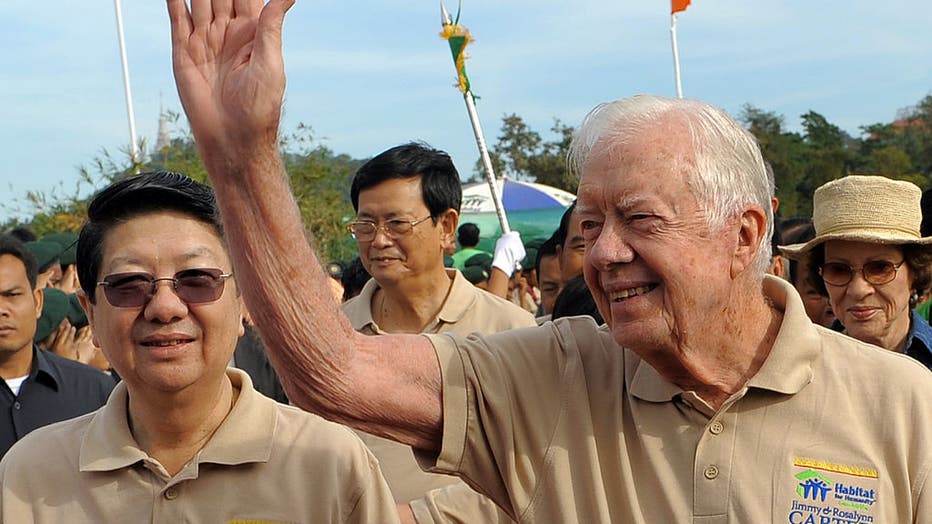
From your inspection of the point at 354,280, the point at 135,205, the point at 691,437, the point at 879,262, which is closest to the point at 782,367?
the point at 691,437

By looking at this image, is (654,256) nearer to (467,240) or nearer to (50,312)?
(50,312)

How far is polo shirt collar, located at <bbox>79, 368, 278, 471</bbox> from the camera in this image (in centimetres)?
311

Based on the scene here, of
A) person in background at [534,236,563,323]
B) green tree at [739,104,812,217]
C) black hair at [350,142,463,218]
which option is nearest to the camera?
black hair at [350,142,463,218]

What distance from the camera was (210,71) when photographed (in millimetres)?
2250

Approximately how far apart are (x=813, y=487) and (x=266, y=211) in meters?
1.30

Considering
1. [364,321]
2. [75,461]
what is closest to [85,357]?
[364,321]

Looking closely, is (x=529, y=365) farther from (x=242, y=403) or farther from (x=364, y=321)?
(x=364, y=321)

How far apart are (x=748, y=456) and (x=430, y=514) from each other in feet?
3.88

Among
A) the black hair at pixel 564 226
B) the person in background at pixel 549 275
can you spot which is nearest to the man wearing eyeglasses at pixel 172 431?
the black hair at pixel 564 226

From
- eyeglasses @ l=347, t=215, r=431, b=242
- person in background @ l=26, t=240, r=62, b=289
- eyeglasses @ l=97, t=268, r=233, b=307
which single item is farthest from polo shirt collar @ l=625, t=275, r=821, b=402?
person in background @ l=26, t=240, r=62, b=289

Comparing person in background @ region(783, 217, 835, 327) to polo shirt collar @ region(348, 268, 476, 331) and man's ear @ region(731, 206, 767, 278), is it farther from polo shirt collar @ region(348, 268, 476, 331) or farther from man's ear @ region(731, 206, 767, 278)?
man's ear @ region(731, 206, 767, 278)

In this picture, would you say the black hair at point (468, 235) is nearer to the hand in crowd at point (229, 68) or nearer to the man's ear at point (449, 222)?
→ the man's ear at point (449, 222)

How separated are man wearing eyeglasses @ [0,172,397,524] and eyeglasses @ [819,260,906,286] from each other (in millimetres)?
2141

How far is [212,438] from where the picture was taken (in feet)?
10.4
